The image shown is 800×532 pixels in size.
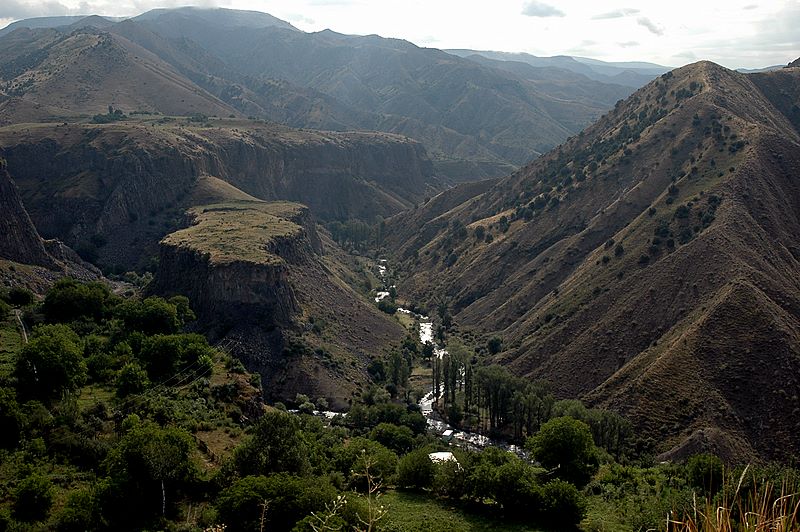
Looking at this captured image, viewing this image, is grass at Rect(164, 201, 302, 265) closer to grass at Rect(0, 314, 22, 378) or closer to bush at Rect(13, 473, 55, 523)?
grass at Rect(0, 314, 22, 378)

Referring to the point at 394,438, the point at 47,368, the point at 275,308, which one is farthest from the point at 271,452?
the point at 275,308

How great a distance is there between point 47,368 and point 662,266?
85215 mm

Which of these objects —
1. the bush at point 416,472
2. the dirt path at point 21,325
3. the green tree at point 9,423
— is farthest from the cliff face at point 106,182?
the bush at point 416,472

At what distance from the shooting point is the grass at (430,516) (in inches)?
1510

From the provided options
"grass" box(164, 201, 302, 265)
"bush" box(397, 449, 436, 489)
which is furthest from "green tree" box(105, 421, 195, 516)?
"grass" box(164, 201, 302, 265)

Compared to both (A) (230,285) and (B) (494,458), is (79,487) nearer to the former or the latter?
(B) (494,458)

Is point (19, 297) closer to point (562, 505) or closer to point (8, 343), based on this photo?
point (8, 343)

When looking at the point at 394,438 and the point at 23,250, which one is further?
the point at 23,250

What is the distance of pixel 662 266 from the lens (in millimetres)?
100250

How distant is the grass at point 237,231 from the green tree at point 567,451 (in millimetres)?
60401

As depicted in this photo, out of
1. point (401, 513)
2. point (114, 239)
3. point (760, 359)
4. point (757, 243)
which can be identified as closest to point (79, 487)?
point (401, 513)

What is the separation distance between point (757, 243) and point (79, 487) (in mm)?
95060

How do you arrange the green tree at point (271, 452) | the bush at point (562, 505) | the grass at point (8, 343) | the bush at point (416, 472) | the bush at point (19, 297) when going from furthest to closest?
the bush at point (19, 297)
the grass at point (8, 343)
the bush at point (416, 472)
the green tree at point (271, 452)
the bush at point (562, 505)

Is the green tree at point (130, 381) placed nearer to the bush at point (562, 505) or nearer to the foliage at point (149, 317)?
the foliage at point (149, 317)
